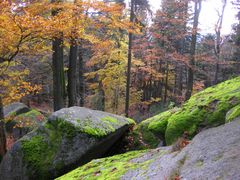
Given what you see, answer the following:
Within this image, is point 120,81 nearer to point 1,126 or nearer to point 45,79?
point 45,79

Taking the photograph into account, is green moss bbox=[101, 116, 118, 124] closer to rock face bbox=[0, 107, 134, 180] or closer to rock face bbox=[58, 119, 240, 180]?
rock face bbox=[0, 107, 134, 180]

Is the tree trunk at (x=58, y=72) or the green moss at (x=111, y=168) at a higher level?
the tree trunk at (x=58, y=72)

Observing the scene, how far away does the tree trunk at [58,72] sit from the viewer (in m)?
11.5

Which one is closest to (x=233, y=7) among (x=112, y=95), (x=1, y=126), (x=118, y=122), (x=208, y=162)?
(x=112, y=95)

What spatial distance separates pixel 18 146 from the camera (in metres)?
7.41

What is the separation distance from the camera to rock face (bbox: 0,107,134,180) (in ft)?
23.1

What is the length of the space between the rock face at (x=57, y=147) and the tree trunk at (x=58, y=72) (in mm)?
4415

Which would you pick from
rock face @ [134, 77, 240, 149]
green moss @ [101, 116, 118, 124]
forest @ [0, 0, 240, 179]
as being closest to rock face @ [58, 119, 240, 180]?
rock face @ [134, 77, 240, 149]

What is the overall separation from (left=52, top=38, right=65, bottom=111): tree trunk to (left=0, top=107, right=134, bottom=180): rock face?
14.5 ft

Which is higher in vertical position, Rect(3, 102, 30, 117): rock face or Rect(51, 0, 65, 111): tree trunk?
Rect(51, 0, 65, 111): tree trunk

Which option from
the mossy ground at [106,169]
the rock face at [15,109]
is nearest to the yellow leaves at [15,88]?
the rock face at [15,109]

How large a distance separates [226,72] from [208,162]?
34161 mm

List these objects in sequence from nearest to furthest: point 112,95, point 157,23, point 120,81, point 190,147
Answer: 1. point 190,147
2. point 157,23
3. point 120,81
4. point 112,95

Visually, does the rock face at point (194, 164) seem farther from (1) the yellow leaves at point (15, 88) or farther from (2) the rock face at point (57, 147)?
(1) the yellow leaves at point (15, 88)
